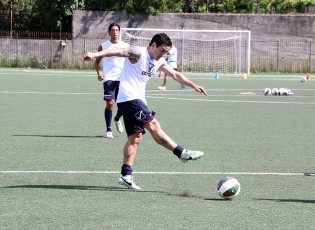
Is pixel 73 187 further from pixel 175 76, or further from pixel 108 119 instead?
pixel 108 119

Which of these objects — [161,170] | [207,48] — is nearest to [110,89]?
[161,170]

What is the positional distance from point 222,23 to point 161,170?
39478 mm

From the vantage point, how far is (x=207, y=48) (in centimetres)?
4747

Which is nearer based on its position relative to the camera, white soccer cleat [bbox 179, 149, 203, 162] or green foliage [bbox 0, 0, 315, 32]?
white soccer cleat [bbox 179, 149, 203, 162]

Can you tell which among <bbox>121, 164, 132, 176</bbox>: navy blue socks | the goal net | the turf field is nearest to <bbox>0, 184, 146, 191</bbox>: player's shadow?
the turf field

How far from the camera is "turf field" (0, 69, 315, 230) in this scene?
774cm

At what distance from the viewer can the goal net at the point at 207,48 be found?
45906mm

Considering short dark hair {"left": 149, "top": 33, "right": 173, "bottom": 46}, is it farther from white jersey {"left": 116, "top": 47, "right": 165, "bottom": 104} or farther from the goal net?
the goal net

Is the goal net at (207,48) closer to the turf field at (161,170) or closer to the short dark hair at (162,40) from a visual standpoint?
the turf field at (161,170)

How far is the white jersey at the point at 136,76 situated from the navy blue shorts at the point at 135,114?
7 centimetres

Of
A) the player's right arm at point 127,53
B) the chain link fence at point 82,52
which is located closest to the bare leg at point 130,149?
the player's right arm at point 127,53

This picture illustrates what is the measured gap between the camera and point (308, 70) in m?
48.4

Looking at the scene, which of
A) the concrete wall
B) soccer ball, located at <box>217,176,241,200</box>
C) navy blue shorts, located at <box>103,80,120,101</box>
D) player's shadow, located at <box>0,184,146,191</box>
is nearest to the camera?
soccer ball, located at <box>217,176,241,200</box>

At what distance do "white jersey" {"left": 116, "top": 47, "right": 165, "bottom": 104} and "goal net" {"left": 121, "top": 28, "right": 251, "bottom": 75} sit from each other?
35383mm
